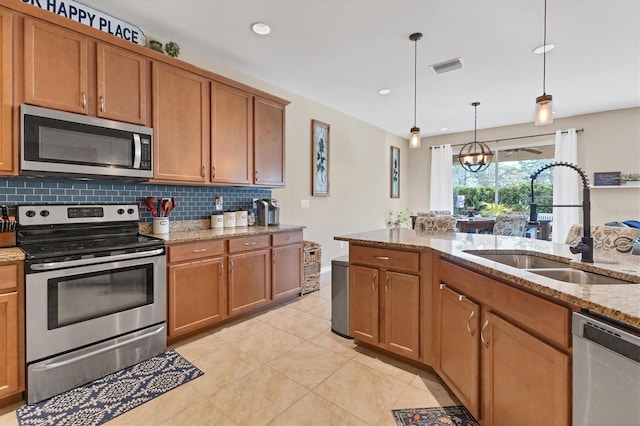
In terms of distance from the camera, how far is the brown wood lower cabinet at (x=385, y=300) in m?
2.16

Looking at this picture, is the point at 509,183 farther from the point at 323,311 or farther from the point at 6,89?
the point at 6,89

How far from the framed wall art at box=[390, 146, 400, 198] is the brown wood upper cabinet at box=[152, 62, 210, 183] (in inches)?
186

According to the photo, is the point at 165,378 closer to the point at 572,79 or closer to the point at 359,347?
the point at 359,347

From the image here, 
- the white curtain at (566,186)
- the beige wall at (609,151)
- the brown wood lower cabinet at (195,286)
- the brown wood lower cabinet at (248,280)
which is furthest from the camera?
the white curtain at (566,186)

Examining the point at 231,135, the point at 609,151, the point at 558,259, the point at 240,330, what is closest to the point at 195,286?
the point at 240,330

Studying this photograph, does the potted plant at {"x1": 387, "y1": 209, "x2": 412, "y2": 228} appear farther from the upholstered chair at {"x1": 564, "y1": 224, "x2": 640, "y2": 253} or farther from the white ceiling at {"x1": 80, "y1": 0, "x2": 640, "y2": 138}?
the upholstered chair at {"x1": 564, "y1": 224, "x2": 640, "y2": 253}

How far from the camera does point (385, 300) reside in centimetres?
229

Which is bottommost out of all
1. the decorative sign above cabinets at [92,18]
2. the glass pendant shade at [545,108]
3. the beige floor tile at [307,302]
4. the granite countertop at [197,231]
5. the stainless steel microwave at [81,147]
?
the beige floor tile at [307,302]

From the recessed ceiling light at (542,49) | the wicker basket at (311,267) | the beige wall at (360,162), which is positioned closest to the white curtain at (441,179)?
the beige wall at (360,162)

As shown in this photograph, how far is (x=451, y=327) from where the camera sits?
6.10 ft

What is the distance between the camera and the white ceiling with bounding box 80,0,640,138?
2.44 metres

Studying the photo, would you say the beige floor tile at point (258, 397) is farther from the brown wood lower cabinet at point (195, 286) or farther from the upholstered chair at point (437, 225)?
the upholstered chair at point (437, 225)

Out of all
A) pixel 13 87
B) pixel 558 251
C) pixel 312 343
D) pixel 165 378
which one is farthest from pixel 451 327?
pixel 13 87

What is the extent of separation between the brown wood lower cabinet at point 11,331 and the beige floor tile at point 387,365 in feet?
6.93
